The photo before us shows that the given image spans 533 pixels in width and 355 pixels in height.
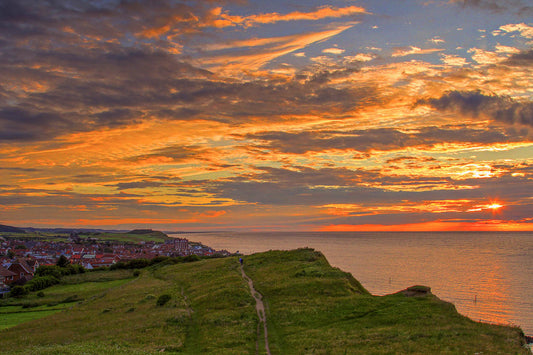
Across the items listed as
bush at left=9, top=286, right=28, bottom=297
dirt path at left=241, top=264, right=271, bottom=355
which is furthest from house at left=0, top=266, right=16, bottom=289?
dirt path at left=241, top=264, right=271, bottom=355

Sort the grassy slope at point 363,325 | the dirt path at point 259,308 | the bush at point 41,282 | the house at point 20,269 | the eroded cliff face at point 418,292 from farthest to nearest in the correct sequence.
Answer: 1. the house at point 20,269
2. the bush at point 41,282
3. the eroded cliff face at point 418,292
4. the dirt path at point 259,308
5. the grassy slope at point 363,325

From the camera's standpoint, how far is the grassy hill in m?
25.4

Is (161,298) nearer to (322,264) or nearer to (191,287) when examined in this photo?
(191,287)

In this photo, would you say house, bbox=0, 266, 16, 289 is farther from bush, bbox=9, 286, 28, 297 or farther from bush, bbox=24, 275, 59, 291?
bush, bbox=9, 286, 28, 297

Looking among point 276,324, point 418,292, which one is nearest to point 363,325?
point 276,324

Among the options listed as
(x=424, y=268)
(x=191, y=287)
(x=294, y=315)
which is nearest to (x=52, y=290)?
(x=191, y=287)

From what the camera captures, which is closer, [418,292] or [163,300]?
[418,292]

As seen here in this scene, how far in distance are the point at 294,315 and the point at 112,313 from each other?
2619 cm

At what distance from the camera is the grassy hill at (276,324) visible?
2541 centimetres

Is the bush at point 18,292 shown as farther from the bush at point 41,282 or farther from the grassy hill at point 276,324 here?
the grassy hill at point 276,324

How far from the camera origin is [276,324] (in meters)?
34.1

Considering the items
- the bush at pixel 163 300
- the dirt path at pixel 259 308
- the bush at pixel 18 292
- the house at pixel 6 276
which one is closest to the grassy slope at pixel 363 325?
the dirt path at pixel 259 308

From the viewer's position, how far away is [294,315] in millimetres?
35594

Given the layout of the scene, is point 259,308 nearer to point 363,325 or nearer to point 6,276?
point 363,325
